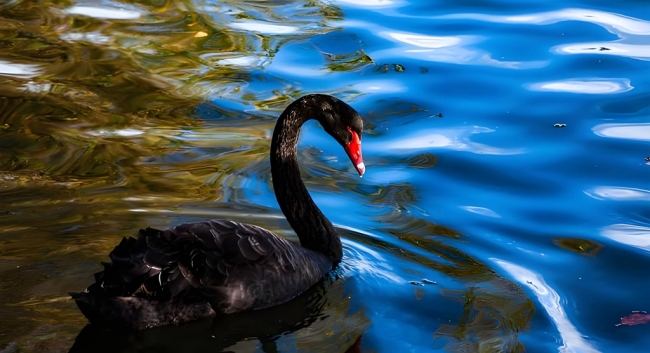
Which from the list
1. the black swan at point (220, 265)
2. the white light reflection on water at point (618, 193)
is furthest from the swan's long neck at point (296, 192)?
the white light reflection on water at point (618, 193)

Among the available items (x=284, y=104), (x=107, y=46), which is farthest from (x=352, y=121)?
(x=107, y=46)

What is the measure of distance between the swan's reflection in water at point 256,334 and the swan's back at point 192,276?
0.06 metres

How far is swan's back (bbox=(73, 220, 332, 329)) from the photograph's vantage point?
505cm

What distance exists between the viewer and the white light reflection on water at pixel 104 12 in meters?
11.4

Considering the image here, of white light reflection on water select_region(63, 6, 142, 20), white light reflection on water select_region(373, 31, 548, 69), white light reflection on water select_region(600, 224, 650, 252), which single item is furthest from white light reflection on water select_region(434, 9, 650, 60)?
white light reflection on water select_region(600, 224, 650, 252)

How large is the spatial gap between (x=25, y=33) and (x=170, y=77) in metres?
2.05

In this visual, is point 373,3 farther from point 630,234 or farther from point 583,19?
point 630,234

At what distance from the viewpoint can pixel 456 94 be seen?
912cm

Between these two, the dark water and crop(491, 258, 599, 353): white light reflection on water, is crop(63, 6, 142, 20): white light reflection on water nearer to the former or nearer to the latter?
the dark water

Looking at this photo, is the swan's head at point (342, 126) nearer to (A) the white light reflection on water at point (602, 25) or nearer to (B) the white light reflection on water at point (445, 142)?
(B) the white light reflection on water at point (445, 142)

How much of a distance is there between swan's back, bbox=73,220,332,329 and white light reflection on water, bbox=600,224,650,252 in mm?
2075

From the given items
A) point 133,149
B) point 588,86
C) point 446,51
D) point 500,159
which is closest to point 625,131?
point 588,86

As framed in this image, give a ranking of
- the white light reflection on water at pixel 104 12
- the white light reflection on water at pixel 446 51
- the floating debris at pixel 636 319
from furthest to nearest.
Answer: the white light reflection on water at pixel 104 12
the white light reflection on water at pixel 446 51
the floating debris at pixel 636 319

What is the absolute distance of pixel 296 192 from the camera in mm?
6320
